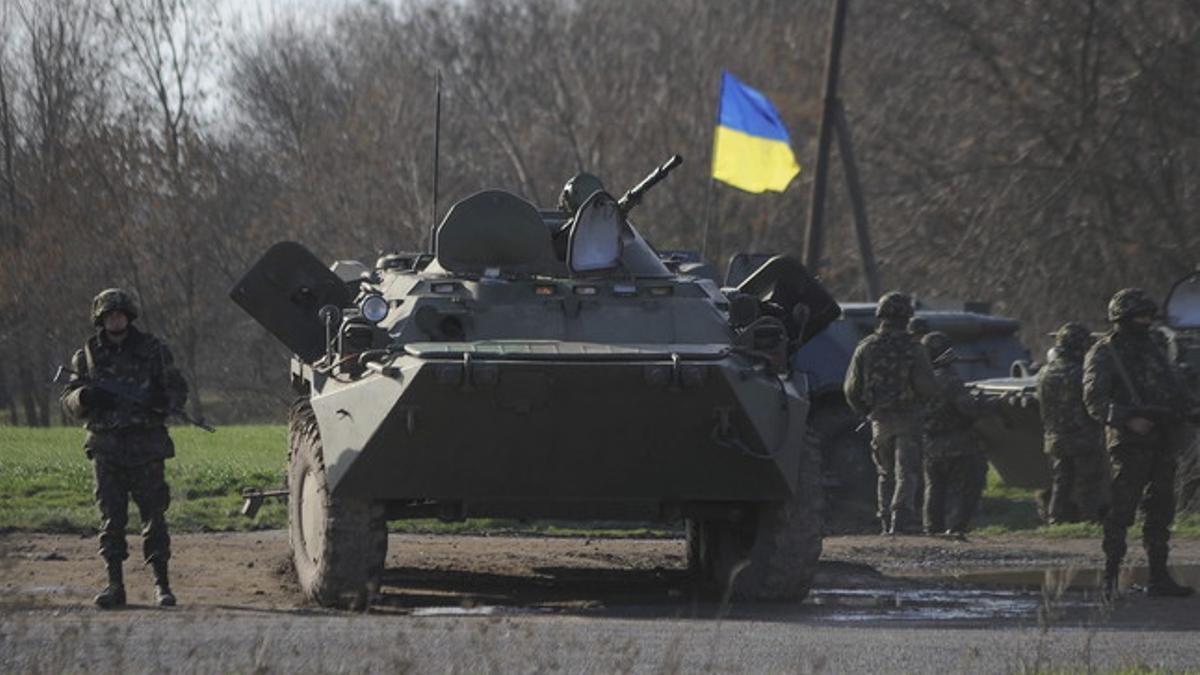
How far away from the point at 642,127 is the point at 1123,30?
1545cm

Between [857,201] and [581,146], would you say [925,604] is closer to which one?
[857,201]

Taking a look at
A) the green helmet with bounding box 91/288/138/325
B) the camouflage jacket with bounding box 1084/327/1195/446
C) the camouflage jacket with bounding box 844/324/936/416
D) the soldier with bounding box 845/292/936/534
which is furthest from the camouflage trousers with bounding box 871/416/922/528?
the green helmet with bounding box 91/288/138/325

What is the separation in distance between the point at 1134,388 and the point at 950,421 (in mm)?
6529

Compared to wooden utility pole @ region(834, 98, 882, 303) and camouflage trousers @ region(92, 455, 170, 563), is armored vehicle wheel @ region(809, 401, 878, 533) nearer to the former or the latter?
wooden utility pole @ region(834, 98, 882, 303)

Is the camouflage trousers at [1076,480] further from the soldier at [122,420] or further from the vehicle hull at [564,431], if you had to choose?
the soldier at [122,420]

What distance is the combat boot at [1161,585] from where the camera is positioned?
15172mm

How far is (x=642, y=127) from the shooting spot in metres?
49.3

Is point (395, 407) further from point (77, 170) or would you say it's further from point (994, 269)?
point (77, 170)

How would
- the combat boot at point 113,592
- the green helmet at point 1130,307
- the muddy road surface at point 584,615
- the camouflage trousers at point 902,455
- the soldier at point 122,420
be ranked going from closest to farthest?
1. the muddy road surface at point 584,615
2. the combat boot at point 113,592
3. the soldier at point 122,420
4. the green helmet at point 1130,307
5. the camouflage trousers at point 902,455

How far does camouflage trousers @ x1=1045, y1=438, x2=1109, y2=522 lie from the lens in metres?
21.1

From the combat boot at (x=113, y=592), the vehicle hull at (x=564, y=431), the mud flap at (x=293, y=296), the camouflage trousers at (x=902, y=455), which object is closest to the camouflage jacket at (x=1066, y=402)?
the camouflage trousers at (x=902, y=455)

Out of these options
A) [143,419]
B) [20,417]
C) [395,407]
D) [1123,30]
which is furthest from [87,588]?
[20,417]

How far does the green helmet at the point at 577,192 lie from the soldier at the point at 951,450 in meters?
5.17

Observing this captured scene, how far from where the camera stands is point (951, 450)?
70.3ft
